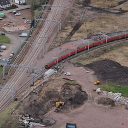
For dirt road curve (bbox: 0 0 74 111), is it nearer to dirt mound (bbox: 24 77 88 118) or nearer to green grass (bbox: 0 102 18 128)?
green grass (bbox: 0 102 18 128)

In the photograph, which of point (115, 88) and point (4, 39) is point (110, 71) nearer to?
point (115, 88)

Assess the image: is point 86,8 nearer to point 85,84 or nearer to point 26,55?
point 26,55

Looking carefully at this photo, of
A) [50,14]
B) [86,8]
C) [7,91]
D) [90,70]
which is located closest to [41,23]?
[50,14]

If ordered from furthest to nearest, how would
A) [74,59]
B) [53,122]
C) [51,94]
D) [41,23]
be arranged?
[41,23] < [74,59] < [51,94] < [53,122]

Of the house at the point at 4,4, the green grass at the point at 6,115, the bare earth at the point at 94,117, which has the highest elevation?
the house at the point at 4,4

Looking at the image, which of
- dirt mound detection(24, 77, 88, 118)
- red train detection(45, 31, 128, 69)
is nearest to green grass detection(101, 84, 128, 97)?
dirt mound detection(24, 77, 88, 118)

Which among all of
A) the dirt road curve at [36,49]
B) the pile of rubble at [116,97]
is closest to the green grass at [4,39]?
the dirt road curve at [36,49]

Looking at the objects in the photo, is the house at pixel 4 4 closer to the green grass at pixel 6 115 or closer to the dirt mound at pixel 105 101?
the green grass at pixel 6 115
